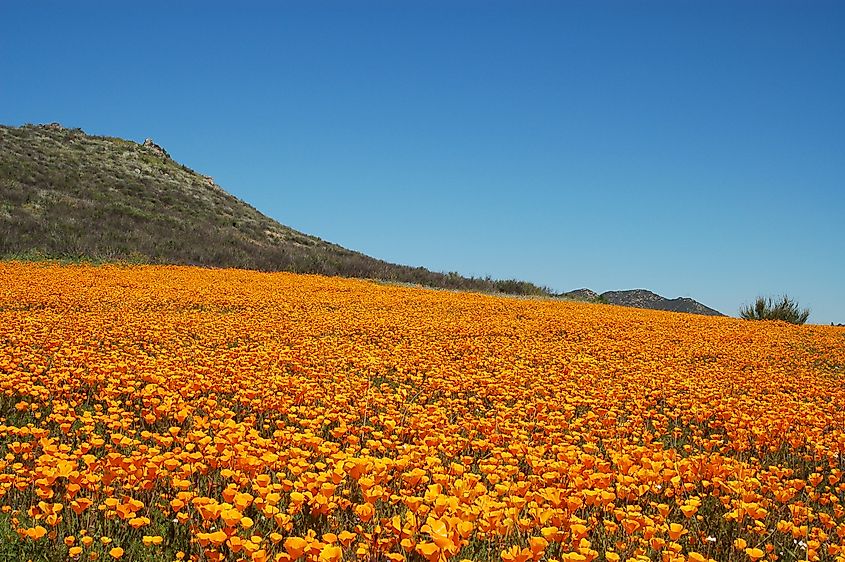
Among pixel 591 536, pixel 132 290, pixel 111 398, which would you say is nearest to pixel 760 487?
pixel 591 536

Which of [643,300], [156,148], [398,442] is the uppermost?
[156,148]

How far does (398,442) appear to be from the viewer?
5.56 m

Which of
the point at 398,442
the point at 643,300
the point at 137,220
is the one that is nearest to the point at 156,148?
the point at 137,220

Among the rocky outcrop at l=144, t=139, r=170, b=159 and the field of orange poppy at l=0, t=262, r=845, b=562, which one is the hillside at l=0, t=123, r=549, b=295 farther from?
the field of orange poppy at l=0, t=262, r=845, b=562

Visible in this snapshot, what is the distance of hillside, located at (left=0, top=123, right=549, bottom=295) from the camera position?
30125 millimetres

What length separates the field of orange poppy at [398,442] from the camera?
12.3 feet

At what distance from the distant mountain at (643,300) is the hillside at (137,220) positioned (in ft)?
8.14

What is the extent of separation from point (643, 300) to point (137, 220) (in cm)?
2757

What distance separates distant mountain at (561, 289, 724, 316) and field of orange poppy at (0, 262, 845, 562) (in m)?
18.3

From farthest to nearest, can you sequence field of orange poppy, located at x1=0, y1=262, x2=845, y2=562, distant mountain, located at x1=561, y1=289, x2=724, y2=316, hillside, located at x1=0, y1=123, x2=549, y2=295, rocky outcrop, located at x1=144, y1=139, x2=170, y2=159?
1. rocky outcrop, located at x1=144, y1=139, x2=170, y2=159
2. distant mountain, located at x1=561, y1=289, x2=724, y2=316
3. hillside, located at x1=0, y1=123, x2=549, y2=295
4. field of orange poppy, located at x1=0, y1=262, x2=845, y2=562

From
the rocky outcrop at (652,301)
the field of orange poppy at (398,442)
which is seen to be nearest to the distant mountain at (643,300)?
the rocky outcrop at (652,301)

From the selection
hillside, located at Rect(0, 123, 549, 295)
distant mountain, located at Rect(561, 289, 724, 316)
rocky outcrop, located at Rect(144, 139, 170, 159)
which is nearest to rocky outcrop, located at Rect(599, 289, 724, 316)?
distant mountain, located at Rect(561, 289, 724, 316)

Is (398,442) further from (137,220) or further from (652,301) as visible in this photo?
(137,220)

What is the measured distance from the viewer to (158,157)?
200 feet
